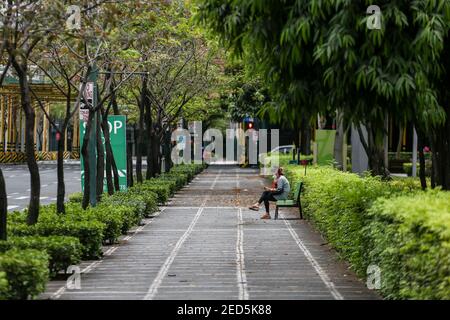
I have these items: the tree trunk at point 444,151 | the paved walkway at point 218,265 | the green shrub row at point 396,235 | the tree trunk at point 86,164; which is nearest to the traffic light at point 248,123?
the paved walkway at point 218,265

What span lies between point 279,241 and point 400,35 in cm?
829

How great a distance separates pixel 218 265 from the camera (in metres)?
14.1

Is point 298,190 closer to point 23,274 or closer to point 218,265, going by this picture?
point 218,265

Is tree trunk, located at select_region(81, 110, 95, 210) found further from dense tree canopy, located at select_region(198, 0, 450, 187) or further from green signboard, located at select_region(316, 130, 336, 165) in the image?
green signboard, located at select_region(316, 130, 336, 165)

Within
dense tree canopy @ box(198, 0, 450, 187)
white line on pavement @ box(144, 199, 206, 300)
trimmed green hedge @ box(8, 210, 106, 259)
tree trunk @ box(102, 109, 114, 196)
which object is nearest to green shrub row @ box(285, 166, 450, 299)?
dense tree canopy @ box(198, 0, 450, 187)

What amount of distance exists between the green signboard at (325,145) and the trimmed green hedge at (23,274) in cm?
2386

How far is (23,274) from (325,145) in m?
24.7

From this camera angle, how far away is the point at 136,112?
1687 inches

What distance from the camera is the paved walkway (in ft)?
36.8

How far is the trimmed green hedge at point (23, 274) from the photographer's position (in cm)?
943

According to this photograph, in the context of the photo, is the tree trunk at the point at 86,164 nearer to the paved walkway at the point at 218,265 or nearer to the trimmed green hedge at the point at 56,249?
the paved walkway at the point at 218,265

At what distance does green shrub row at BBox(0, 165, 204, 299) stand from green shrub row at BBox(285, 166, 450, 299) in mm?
3687

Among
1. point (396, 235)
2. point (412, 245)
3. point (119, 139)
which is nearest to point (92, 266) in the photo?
point (396, 235)

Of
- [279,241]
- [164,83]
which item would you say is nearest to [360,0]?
[279,241]
